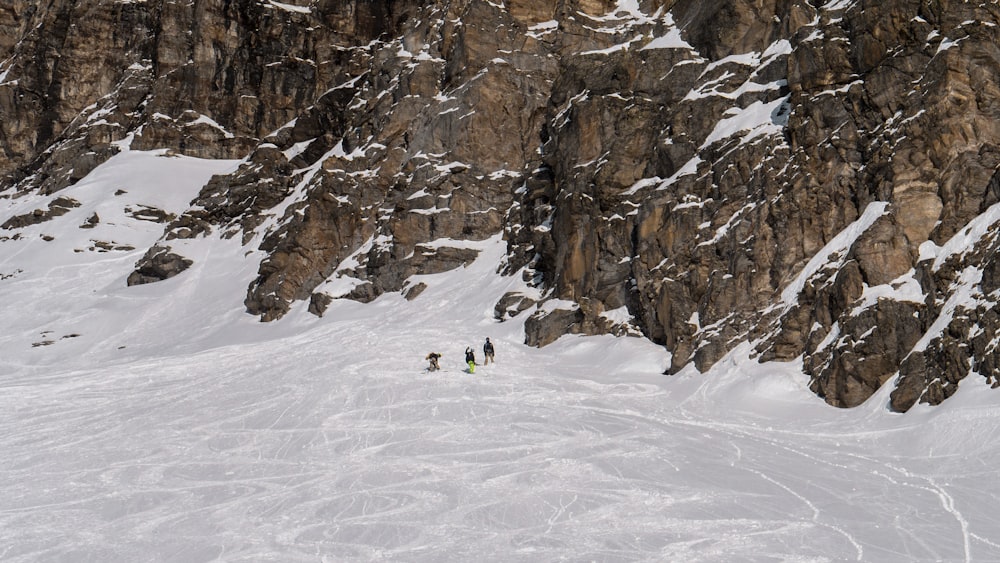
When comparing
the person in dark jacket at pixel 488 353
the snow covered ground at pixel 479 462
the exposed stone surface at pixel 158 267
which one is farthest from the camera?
the exposed stone surface at pixel 158 267

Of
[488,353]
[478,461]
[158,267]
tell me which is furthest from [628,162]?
[158,267]

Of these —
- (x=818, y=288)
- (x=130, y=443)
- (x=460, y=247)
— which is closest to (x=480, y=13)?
(x=460, y=247)

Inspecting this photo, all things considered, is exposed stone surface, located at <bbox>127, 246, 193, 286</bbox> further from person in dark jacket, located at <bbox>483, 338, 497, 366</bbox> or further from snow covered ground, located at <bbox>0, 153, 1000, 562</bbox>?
person in dark jacket, located at <bbox>483, 338, 497, 366</bbox>

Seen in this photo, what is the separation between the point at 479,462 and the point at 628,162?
21.3m

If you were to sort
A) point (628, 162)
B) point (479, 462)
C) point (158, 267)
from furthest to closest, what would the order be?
point (158, 267) → point (628, 162) → point (479, 462)

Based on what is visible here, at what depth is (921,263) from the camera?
21531 mm

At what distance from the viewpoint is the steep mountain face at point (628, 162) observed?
73.0ft

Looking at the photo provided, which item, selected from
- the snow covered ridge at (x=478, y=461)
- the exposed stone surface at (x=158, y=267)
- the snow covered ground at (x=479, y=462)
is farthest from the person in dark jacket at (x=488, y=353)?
the exposed stone surface at (x=158, y=267)

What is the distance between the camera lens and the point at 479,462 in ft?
54.7

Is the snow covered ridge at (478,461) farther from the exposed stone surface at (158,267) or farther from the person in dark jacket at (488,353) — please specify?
the exposed stone surface at (158,267)

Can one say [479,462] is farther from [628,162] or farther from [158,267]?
[158,267]

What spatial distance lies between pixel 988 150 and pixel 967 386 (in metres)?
7.86

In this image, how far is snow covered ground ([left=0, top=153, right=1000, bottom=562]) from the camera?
11961 millimetres

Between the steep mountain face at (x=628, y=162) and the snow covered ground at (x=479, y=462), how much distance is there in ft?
7.96
